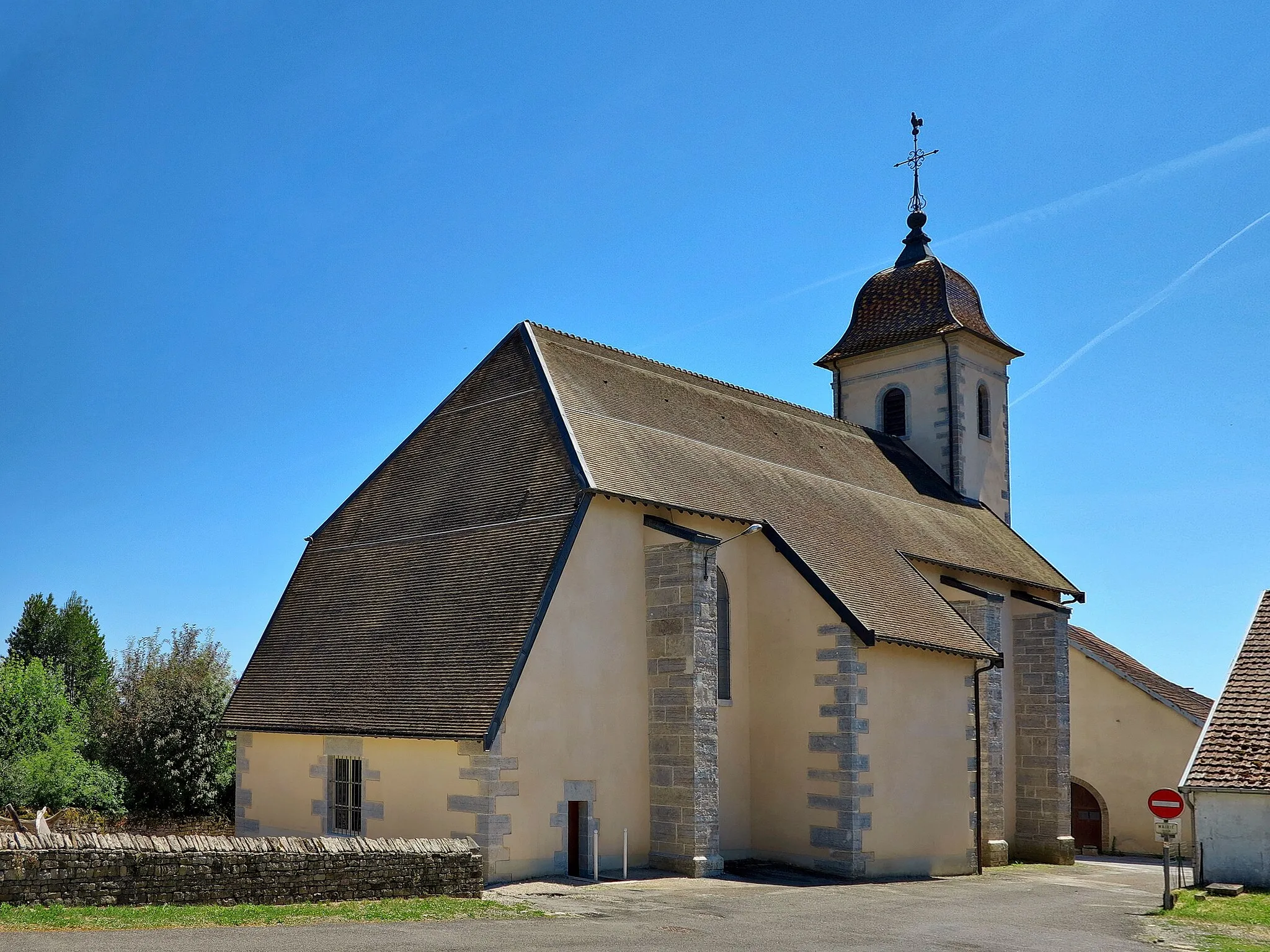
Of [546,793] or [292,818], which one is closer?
[546,793]

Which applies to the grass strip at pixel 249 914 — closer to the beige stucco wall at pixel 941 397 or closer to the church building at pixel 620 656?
the church building at pixel 620 656

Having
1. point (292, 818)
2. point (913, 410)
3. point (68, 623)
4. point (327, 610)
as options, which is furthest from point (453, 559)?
point (68, 623)

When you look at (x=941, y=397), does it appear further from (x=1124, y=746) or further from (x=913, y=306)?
(x=1124, y=746)

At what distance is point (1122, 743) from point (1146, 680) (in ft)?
5.87

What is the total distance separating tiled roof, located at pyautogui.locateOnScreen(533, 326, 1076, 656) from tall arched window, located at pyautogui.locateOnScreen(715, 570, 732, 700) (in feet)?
4.42

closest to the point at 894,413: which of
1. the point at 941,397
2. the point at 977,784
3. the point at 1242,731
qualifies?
the point at 941,397

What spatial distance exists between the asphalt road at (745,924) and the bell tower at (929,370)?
1529cm

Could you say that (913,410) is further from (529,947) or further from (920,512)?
(529,947)

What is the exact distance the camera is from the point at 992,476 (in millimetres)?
34906

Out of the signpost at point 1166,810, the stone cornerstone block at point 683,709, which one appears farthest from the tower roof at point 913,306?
the signpost at point 1166,810

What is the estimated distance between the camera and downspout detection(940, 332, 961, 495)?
109ft

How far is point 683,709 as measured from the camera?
18.8 m

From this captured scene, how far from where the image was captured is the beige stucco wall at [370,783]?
17.4 metres

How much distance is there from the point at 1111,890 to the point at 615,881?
903 cm
